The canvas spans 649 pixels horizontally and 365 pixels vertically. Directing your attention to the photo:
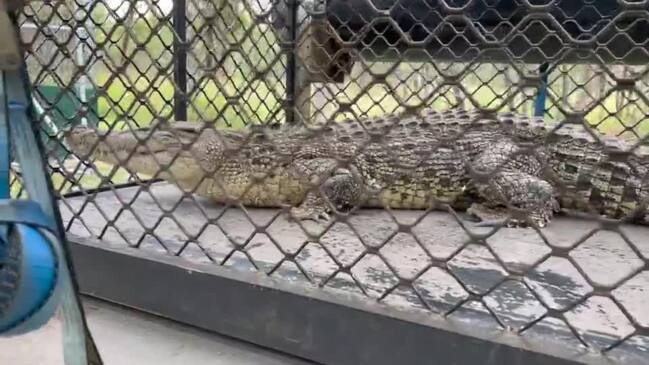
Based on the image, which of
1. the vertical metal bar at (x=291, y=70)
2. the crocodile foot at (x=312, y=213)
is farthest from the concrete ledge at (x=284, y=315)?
the vertical metal bar at (x=291, y=70)

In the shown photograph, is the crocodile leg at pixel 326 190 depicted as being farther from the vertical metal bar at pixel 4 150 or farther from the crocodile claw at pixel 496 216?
the vertical metal bar at pixel 4 150

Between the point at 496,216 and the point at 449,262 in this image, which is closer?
the point at 449,262

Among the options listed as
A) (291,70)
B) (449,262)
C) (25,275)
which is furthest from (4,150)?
(291,70)

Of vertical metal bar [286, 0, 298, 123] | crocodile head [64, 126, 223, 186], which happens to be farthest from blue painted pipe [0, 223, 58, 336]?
vertical metal bar [286, 0, 298, 123]

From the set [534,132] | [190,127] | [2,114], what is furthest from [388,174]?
[2,114]

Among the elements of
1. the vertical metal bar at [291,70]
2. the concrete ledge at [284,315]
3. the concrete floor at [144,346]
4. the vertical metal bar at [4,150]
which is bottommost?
the concrete floor at [144,346]

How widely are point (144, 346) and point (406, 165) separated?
980 mm

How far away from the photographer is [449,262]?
1394 mm

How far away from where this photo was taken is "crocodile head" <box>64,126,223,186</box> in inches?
77.5

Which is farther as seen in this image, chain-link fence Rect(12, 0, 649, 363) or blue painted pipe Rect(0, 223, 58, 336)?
chain-link fence Rect(12, 0, 649, 363)

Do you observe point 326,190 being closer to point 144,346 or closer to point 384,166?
Answer: point 384,166

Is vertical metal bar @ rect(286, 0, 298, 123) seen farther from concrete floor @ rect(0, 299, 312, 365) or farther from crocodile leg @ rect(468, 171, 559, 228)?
concrete floor @ rect(0, 299, 312, 365)

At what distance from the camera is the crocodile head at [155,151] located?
197cm

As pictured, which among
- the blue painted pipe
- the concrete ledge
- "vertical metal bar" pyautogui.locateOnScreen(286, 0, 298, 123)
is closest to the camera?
the blue painted pipe
